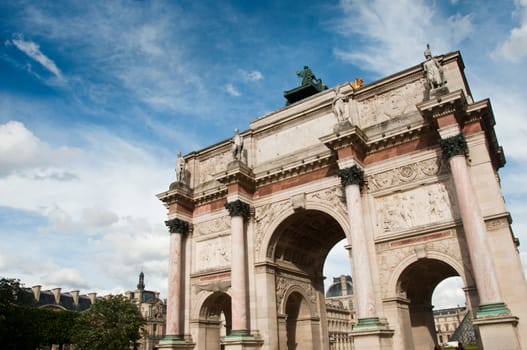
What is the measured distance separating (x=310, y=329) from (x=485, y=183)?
11.6 metres

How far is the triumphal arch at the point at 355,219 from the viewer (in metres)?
16.4

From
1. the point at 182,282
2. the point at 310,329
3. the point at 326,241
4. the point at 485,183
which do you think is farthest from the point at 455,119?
the point at 182,282

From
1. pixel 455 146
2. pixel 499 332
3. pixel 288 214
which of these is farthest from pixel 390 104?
pixel 499 332

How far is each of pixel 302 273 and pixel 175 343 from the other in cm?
754

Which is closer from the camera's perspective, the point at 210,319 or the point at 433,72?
the point at 433,72

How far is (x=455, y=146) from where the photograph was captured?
16.8 meters

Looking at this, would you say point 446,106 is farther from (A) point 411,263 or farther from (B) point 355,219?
(A) point 411,263

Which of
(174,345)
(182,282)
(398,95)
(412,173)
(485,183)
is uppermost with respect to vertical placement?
(398,95)

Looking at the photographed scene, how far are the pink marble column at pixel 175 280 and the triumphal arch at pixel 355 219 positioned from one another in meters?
0.06

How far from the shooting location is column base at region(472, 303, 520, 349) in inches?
552

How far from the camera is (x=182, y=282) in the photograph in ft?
78.8

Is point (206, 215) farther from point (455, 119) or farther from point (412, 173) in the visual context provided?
point (455, 119)

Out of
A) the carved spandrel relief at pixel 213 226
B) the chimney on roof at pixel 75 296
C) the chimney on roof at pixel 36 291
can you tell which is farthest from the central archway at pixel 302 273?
the chimney on roof at pixel 75 296

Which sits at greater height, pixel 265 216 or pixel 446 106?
pixel 446 106
